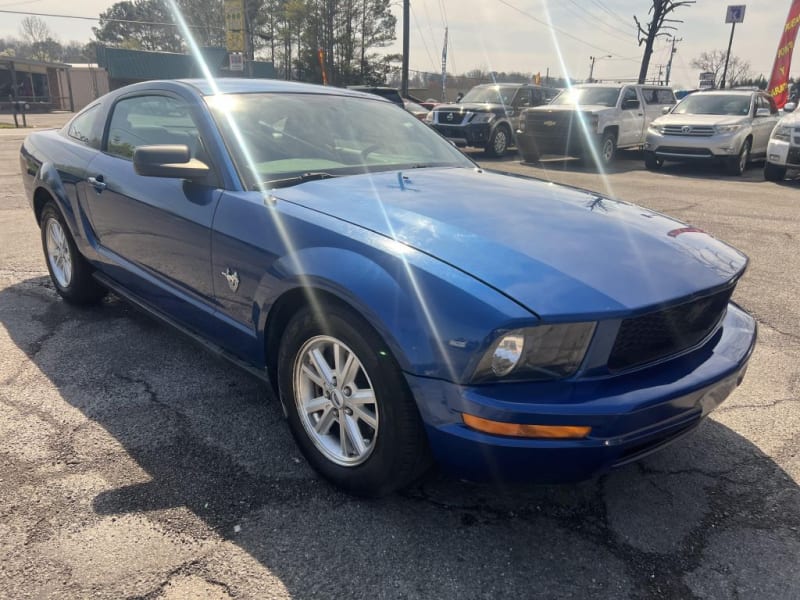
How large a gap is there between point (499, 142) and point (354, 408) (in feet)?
46.1

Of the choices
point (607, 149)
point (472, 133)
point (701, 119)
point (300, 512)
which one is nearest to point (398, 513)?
point (300, 512)

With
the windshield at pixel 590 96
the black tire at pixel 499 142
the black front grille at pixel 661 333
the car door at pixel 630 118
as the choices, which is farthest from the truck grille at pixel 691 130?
the black front grille at pixel 661 333

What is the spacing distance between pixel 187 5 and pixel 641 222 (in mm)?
64801

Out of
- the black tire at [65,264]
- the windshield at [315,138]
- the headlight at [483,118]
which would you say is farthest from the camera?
the headlight at [483,118]

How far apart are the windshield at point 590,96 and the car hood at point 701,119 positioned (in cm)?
138

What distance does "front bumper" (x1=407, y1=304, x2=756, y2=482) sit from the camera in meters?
1.88

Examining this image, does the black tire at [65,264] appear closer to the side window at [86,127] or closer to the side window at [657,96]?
the side window at [86,127]

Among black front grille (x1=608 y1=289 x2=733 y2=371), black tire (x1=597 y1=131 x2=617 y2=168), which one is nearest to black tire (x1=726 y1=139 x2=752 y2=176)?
black tire (x1=597 y1=131 x2=617 y2=168)

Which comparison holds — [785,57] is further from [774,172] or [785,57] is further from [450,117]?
[450,117]

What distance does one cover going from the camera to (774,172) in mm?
11562

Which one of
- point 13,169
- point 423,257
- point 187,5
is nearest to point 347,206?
point 423,257

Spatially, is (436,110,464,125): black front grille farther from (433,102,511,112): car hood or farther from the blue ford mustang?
the blue ford mustang

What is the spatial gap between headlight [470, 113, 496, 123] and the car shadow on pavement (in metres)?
12.8

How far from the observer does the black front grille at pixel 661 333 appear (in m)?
2.04
